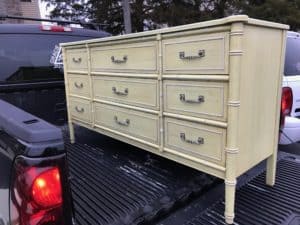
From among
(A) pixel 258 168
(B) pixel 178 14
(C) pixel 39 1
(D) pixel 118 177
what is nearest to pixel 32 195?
(D) pixel 118 177

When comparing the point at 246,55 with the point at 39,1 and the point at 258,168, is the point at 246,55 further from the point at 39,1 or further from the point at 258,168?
the point at 39,1

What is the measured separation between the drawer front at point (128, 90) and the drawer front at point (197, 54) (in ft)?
0.72

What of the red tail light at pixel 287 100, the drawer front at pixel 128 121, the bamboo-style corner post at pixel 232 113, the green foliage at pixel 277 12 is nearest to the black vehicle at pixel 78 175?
the bamboo-style corner post at pixel 232 113

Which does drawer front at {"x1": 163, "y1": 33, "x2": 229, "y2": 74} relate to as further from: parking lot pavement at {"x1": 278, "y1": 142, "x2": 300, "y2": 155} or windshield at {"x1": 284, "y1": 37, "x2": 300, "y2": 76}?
parking lot pavement at {"x1": 278, "y1": 142, "x2": 300, "y2": 155}

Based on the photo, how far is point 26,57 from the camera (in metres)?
2.69

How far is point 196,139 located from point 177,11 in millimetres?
9151

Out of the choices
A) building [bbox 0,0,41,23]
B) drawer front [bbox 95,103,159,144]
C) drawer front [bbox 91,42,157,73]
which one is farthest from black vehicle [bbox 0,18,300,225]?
building [bbox 0,0,41,23]

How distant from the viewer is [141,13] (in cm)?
1073

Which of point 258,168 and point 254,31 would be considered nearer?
point 254,31

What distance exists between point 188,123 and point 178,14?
9044 mm

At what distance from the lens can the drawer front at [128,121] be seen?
2.08m

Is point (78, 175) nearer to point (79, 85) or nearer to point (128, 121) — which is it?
point (128, 121)

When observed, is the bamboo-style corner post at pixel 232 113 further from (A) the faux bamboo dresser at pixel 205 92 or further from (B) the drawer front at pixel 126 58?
(B) the drawer front at pixel 126 58

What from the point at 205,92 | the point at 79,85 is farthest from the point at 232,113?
the point at 79,85
